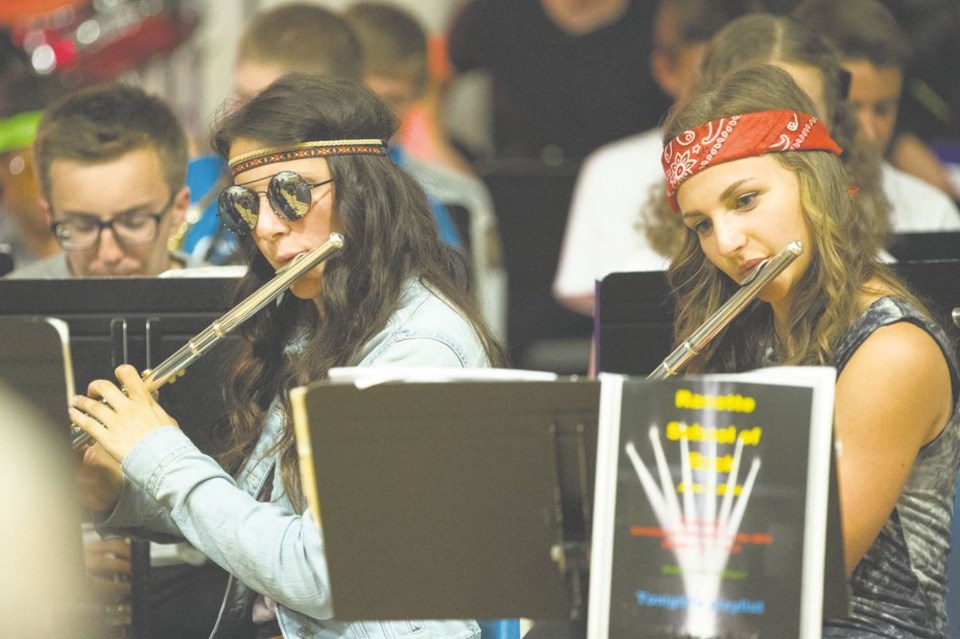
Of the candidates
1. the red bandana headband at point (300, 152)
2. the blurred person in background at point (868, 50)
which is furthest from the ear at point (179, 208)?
the blurred person in background at point (868, 50)

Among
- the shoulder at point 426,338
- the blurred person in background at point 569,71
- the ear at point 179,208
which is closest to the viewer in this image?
the shoulder at point 426,338

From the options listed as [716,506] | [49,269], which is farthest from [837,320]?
[49,269]

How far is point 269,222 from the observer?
2.44 m

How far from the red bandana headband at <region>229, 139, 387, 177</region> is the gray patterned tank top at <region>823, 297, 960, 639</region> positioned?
877mm

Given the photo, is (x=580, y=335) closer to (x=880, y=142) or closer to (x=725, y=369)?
(x=880, y=142)

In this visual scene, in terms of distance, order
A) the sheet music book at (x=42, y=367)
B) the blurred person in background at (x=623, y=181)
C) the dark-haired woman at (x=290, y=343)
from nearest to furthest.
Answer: the sheet music book at (x=42, y=367) < the dark-haired woman at (x=290, y=343) < the blurred person in background at (x=623, y=181)

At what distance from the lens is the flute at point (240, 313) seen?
239cm

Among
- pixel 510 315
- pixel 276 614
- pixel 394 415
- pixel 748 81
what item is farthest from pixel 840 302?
pixel 510 315

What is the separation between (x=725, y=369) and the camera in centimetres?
249

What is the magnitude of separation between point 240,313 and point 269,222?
0.16 m

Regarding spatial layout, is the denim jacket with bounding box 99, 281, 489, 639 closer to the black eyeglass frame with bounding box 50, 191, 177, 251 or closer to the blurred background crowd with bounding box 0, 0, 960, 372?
the black eyeglass frame with bounding box 50, 191, 177, 251

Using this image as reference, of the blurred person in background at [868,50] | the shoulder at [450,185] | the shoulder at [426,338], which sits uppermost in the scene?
the blurred person in background at [868,50]

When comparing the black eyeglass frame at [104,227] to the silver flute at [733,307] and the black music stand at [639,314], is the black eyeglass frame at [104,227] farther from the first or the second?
the silver flute at [733,307]

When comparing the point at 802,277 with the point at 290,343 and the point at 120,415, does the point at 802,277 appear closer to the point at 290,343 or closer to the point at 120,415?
the point at 290,343
